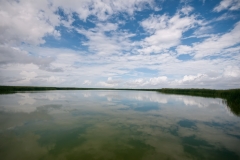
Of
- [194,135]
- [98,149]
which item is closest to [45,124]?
[98,149]

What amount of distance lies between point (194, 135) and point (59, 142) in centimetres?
525

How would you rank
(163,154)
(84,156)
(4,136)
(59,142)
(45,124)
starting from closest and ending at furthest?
(84,156), (163,154), (59,142), (4,136), (45,124)

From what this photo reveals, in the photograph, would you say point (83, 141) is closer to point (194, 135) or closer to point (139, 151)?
point (139, 151)

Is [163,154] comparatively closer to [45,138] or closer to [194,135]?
[194,135]

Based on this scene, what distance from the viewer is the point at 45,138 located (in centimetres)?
515

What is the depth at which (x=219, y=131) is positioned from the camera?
6492mm

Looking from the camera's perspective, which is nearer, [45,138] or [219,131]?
[45,138]

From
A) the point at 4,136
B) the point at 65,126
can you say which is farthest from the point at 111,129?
the point at 4,136

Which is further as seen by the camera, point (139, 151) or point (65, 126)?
point (65, 126)

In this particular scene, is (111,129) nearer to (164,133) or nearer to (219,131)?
(164,133)

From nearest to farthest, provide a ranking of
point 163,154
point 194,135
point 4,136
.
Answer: point 163,154 → point 4,136 → point 194,135

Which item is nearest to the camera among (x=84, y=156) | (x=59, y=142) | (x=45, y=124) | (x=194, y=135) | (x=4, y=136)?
(x=84, y=156)

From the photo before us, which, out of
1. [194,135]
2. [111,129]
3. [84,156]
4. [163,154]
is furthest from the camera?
[111,129]

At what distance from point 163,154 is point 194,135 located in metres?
2.50
